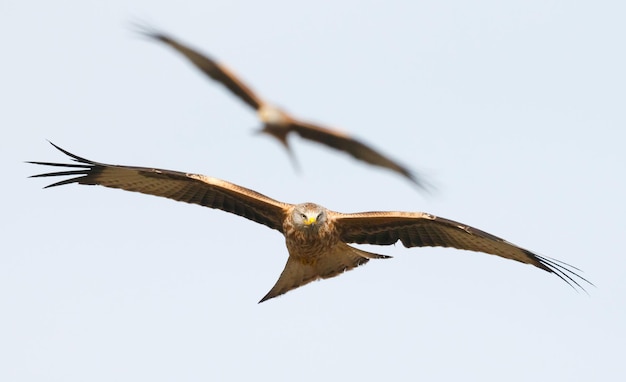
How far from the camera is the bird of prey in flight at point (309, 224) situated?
12367 mm

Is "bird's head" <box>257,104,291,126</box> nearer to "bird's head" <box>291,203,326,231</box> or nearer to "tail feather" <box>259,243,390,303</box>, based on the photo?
"bird's head" <box>291,203,326,231</box>

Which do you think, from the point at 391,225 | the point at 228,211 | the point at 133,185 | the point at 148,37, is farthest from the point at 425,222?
the point at 148,37

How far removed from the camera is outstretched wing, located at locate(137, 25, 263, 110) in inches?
576

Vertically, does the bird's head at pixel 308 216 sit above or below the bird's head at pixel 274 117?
below

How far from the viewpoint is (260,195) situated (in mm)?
12797

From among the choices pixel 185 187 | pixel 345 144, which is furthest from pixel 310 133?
pixel 185 187

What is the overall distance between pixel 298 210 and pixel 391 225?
3.26ft

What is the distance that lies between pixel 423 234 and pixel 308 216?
124cm

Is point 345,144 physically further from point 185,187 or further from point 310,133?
point 185,187

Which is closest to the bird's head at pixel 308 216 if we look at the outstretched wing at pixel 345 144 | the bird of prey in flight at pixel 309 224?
the bird of prey in flight at pixel 309 224

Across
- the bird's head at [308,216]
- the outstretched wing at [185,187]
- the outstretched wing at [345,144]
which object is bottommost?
the bird's head at [308,216]

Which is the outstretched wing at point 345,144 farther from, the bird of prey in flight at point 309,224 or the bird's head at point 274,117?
the bird of prey in flight at point 309,224

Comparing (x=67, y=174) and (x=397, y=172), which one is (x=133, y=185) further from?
(x=397, y=172)

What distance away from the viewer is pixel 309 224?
40.3 ft
